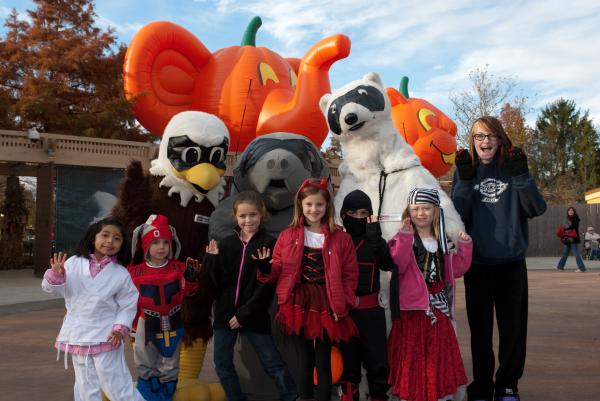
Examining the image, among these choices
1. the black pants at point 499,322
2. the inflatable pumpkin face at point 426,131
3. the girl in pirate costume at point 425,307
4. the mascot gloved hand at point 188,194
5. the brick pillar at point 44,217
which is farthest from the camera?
the inflatable pumpkin face at point 426,131

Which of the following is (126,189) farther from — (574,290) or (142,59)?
(574,290)

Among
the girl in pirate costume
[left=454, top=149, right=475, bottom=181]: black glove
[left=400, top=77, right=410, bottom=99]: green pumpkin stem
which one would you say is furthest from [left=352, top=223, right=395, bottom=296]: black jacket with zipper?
[left=400, top=77, right=410, bottom=99]: green pumpkin stem

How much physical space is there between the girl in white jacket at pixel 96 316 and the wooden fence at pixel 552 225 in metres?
19.3

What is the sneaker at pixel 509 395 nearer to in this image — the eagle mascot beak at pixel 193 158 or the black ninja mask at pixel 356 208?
the black ninja mask at pixel 356 208

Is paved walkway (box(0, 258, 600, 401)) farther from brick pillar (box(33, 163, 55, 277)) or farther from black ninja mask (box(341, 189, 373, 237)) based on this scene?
brick pillar (box(33, 163, 55, 277))

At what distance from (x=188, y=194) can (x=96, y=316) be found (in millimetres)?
1279

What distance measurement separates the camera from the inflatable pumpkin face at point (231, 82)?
21.7ft

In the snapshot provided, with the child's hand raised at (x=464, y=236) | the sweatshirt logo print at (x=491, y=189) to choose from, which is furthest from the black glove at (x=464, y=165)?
the child's hand raised at (x=464, y=236)

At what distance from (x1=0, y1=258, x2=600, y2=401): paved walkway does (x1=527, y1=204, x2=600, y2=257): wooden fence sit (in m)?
10.4

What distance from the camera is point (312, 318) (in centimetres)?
303

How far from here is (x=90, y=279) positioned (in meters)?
2.90

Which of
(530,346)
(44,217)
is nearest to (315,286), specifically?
(530,346)

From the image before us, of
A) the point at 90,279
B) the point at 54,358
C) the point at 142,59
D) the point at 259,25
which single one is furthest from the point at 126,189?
the point at 259,25

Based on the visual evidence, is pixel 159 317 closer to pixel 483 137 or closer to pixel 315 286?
pixel 315 286
